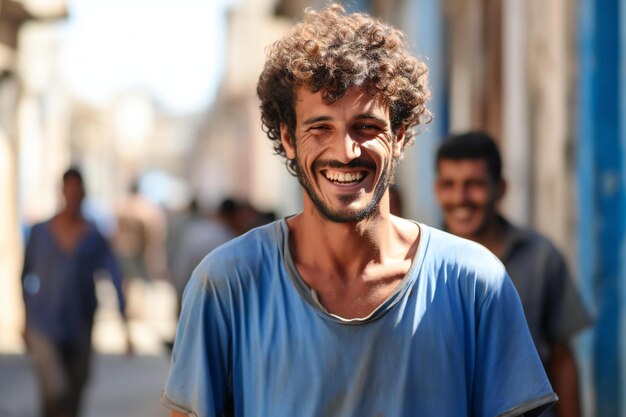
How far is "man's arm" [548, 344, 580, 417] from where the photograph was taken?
438 cm

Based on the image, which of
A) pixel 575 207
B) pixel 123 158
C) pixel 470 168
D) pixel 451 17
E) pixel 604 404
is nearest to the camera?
pixel 470 168

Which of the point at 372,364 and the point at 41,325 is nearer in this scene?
the point at 372,364

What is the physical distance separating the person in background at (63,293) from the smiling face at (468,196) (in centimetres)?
357

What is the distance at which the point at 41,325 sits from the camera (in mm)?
7699

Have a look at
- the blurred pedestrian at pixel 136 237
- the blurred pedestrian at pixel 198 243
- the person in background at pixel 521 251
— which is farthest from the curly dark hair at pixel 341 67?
the blurred pedestrian at pixel 136 237

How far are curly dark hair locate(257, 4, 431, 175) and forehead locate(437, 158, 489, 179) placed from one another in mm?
1583

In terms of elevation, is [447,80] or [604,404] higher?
[447,80]

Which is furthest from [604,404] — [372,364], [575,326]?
[372,364]

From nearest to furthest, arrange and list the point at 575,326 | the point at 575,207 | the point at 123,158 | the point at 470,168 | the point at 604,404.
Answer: the point at 575,326, the point at 470,168, the point at 604,404, the point at 575,207, the point at 123,158

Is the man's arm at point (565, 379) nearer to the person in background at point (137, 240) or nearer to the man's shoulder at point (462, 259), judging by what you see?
the man's shoulder at point (462, 259)

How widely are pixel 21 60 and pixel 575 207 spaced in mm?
11758

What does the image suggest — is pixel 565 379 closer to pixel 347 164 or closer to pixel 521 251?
pixel 521 251

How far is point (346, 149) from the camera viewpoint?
2.81 m

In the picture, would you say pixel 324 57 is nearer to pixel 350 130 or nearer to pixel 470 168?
pixel 350 130
